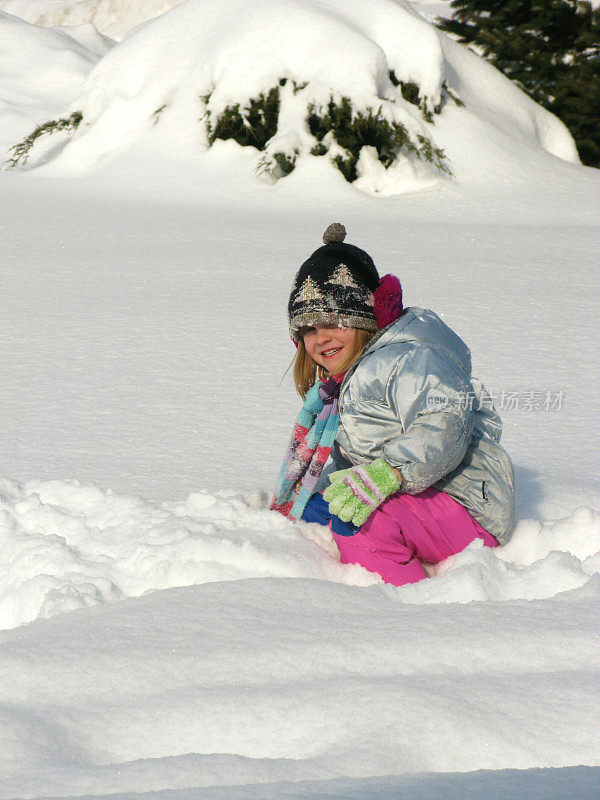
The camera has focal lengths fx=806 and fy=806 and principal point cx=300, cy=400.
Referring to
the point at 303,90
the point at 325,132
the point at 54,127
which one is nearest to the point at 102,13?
the point at 54,127

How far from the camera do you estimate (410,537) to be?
1908 mm

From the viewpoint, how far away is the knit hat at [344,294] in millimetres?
1979

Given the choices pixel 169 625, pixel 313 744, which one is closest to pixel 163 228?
pixel 169 625

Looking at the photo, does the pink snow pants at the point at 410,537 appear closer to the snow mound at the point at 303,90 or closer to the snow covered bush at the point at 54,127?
the snow mound at the point at 303,90

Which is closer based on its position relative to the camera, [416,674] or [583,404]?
[416,674]

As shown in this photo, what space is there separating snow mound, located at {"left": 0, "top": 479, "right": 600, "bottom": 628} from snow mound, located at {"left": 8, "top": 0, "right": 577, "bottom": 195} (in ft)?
18.1

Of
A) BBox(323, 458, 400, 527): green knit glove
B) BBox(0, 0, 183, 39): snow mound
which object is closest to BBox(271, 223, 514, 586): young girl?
BBox(323, 458, 400, 527): green knit glove

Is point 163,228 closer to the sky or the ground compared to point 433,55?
closer to the ground

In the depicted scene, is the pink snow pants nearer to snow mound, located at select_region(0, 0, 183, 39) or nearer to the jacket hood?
the jacket hood

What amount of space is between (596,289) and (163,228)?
9.99ft

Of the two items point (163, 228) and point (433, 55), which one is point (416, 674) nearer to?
point (163, 228)

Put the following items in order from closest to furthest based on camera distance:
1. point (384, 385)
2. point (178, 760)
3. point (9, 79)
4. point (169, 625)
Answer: point (178, 760), point (169, 625), point (384, 385), point (9, 79)

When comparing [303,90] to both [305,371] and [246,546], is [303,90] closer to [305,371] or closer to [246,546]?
[305,371]

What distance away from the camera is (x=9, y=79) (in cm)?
1096
